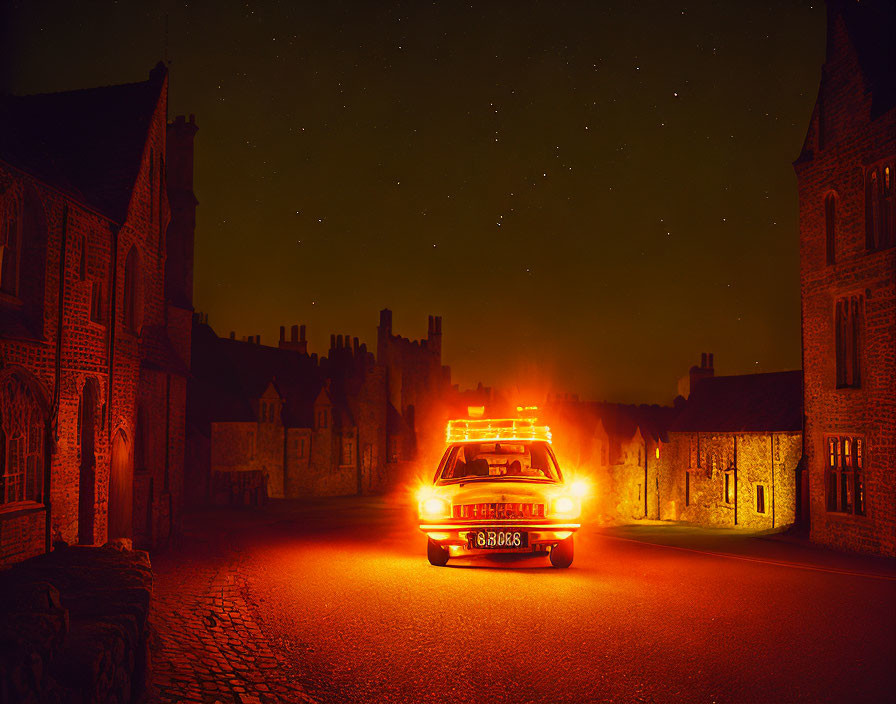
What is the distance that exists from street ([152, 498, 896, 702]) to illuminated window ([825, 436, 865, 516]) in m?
5.52

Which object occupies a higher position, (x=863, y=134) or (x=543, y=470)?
(x=863, y=134)

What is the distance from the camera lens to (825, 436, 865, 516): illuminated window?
19844mm

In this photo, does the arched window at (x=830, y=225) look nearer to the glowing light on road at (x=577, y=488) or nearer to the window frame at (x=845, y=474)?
the window frame at (x=845, y=474)

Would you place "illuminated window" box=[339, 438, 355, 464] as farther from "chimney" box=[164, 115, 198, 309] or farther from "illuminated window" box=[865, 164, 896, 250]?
"illuminated window" box=[865, 164, 896, 250]

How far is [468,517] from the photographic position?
1183 centimetres

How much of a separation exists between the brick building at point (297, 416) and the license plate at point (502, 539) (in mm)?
28006

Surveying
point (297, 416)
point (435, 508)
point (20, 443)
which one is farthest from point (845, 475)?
point (297, 416)

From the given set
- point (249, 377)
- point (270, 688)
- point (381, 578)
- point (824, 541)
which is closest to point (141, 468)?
point (381, 578)

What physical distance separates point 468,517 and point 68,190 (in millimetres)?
8392

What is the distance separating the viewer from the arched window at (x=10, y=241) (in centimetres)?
1195

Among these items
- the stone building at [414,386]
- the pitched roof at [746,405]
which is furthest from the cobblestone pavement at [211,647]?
the stone building at [414,386]

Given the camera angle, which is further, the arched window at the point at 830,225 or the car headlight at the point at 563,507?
the arched window at the point at 830,225

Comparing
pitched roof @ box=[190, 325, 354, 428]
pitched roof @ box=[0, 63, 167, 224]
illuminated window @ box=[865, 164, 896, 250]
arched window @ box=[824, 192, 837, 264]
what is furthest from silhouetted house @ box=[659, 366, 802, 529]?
pitched roof @ box=[0, 63, 167, 224]

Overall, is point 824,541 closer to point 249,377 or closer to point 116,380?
point 116,380
